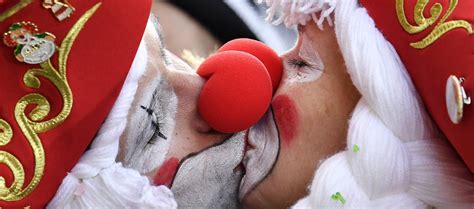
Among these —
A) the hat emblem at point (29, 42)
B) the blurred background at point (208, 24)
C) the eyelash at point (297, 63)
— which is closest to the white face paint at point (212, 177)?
the eyelash at point (297, 63)

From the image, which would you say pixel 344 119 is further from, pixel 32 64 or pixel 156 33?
pixel 32 64

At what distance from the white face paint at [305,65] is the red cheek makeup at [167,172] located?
177 mm

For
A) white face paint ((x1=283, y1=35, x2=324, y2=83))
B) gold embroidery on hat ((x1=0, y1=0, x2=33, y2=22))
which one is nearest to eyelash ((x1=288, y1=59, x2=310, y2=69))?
white face paint ((x1=283, y1=35, x2=324, y2=83))

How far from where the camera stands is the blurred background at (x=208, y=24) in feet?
5.10

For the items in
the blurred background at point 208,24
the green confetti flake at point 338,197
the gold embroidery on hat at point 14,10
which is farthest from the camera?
the blurred background at point 208,24

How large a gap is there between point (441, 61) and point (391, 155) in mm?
111

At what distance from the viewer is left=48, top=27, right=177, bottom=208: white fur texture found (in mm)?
672

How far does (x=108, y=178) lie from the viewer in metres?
0.68

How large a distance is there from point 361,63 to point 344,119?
0.08 meters

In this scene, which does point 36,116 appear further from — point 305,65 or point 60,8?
point 305,65

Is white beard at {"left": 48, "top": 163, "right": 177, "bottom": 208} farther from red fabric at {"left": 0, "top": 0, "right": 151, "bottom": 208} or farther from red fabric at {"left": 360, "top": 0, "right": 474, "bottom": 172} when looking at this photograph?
red fabric at {"left": 360, "top": 0, "right": 474, "bottom": 172}

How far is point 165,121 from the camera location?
2.44 ft

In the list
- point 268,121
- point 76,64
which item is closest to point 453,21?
point 268,121

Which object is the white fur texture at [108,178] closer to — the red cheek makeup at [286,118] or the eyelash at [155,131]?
the eyelash at [155,131]
